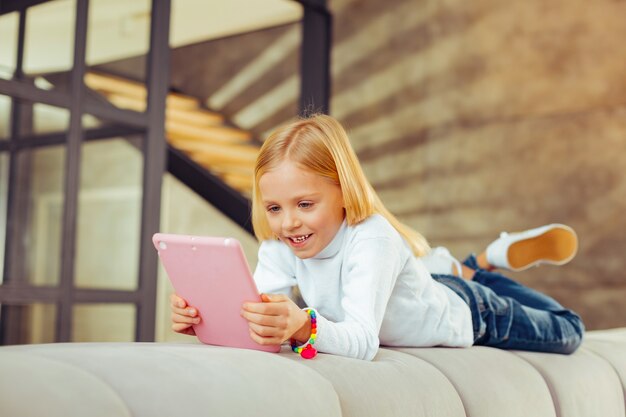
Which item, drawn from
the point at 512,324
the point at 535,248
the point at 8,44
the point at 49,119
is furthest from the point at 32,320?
A: the point at 512,324

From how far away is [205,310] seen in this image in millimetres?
1151

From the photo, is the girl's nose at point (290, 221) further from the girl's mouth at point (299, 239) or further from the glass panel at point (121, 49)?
the glass panel at point (121, 49)

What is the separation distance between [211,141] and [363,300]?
13.3ft

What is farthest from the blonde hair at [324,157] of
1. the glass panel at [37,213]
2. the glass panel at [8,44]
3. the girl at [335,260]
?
the glass panel at [37,213]

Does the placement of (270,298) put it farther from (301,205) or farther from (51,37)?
(51,37)

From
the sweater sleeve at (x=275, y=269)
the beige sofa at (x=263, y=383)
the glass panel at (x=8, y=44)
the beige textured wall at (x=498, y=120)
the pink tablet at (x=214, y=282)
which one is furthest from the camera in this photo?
the beige textured wall at (x=498, y=120)

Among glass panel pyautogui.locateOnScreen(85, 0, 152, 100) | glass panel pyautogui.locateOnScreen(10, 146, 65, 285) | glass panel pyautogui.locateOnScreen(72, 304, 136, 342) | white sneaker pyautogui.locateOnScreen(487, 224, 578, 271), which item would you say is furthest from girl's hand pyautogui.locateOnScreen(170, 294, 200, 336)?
Result: glass panel pyautogui.locateOnScreen(72, 304, 136, 342)

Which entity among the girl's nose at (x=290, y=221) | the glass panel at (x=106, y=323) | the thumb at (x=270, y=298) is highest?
the girl's nose at (x=290, y=221)

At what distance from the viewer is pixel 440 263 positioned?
2049 mm

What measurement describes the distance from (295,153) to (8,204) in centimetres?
228

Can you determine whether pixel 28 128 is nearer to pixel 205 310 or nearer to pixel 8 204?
pixel 8 204

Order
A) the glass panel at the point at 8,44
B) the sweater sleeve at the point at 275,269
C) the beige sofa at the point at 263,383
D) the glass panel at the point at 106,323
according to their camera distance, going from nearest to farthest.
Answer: the beige sofa at the point at 263,383
the sweater sleeve at the point at 275,269
the glass panel at the point at 8,44
the glass panel at the point at 106,323

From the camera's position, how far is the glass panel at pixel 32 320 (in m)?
3.16

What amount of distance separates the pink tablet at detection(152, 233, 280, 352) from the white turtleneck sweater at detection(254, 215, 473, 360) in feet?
0.38
